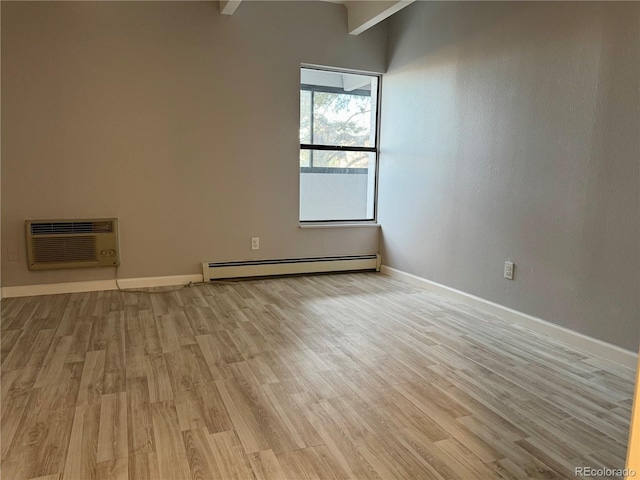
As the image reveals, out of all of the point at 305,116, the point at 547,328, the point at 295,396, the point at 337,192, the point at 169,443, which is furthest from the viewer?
the point at 337,192

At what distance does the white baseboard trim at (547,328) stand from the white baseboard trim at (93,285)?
91.5 inches

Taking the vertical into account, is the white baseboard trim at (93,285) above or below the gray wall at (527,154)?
below

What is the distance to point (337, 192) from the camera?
492 centimetres

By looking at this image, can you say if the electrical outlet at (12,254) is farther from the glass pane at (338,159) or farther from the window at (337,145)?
the glass pane at (338,159)

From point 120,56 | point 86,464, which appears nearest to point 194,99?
point 120,56

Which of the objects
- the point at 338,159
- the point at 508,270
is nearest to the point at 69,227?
the point at 338,159

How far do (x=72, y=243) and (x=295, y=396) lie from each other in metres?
2.75

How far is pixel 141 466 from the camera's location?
157cm

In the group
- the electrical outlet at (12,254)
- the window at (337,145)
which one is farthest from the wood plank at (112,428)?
the window at (337,145)

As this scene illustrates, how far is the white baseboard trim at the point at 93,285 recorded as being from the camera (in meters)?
3.75

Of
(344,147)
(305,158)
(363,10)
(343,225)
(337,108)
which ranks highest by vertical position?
(363,10)

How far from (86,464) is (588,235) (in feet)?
9.38

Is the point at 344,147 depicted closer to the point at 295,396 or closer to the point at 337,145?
the point at 337,145

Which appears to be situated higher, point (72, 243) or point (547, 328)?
point (72, 243)
